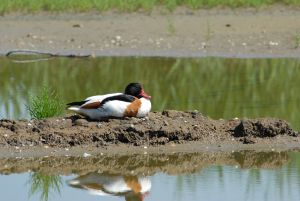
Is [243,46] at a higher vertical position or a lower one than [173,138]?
higher

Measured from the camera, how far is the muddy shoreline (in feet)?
35.2

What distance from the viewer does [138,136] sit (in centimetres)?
1089

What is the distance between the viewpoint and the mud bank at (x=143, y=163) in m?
10.0

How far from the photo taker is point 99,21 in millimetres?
20672

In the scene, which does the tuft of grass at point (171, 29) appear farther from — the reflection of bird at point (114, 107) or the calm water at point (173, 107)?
the reflection of bird at point (114, 107)

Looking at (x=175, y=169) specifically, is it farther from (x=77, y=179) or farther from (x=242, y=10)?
(x=242, y=10)

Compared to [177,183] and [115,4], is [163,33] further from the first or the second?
[177,183]

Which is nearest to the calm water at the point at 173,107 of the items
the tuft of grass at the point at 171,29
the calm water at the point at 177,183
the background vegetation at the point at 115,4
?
the calm water at the point at 177,183

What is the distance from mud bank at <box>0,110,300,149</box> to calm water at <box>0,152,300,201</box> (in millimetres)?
617

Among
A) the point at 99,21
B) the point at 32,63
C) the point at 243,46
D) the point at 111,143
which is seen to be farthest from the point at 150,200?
the point at 99,21

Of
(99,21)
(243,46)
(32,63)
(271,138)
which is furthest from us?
(99,21)

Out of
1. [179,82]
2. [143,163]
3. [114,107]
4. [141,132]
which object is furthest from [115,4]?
[143,163]

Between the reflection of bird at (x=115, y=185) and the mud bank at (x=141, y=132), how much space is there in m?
1.08

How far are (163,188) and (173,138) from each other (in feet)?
5.81
